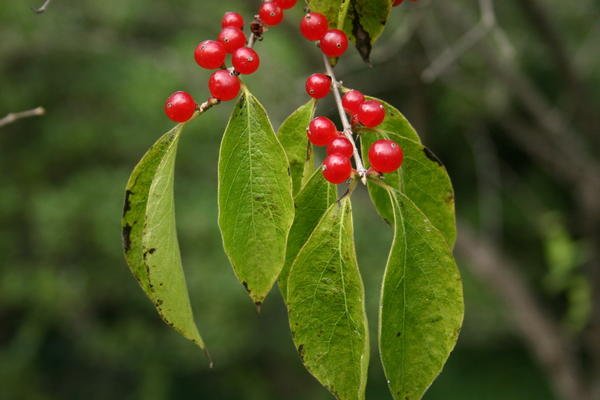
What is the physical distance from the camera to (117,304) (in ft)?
23.7

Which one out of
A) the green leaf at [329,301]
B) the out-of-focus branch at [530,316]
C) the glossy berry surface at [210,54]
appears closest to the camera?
the green leaf at [329,301]

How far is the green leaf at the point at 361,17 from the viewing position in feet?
2.45

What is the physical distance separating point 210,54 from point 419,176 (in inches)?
9.7

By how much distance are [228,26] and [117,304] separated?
22.3ft

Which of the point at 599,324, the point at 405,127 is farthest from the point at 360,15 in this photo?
the point at 599,324

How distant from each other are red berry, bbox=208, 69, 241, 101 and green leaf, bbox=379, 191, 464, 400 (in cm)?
19

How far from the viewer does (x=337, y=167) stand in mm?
646

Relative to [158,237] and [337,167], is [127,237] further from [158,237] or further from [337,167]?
[337,167]

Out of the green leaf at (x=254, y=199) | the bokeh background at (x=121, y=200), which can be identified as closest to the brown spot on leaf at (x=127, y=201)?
the green leaf at (x=254, y=199)

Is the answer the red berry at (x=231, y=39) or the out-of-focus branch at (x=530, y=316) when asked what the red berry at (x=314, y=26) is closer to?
the red berry at (x=231, y=39)

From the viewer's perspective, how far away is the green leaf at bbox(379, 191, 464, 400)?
24.6 inches

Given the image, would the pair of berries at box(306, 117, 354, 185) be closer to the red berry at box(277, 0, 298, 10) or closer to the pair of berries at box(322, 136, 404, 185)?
the pair of berries at box(322, 136, 404, 185)

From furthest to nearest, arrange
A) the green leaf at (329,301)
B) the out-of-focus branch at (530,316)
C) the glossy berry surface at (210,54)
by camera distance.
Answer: the out-of-focus branch at (530,316) → the glossy berry surface at (210,54) → the green leaf at (329,301)

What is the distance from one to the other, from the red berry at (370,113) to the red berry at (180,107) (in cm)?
16
